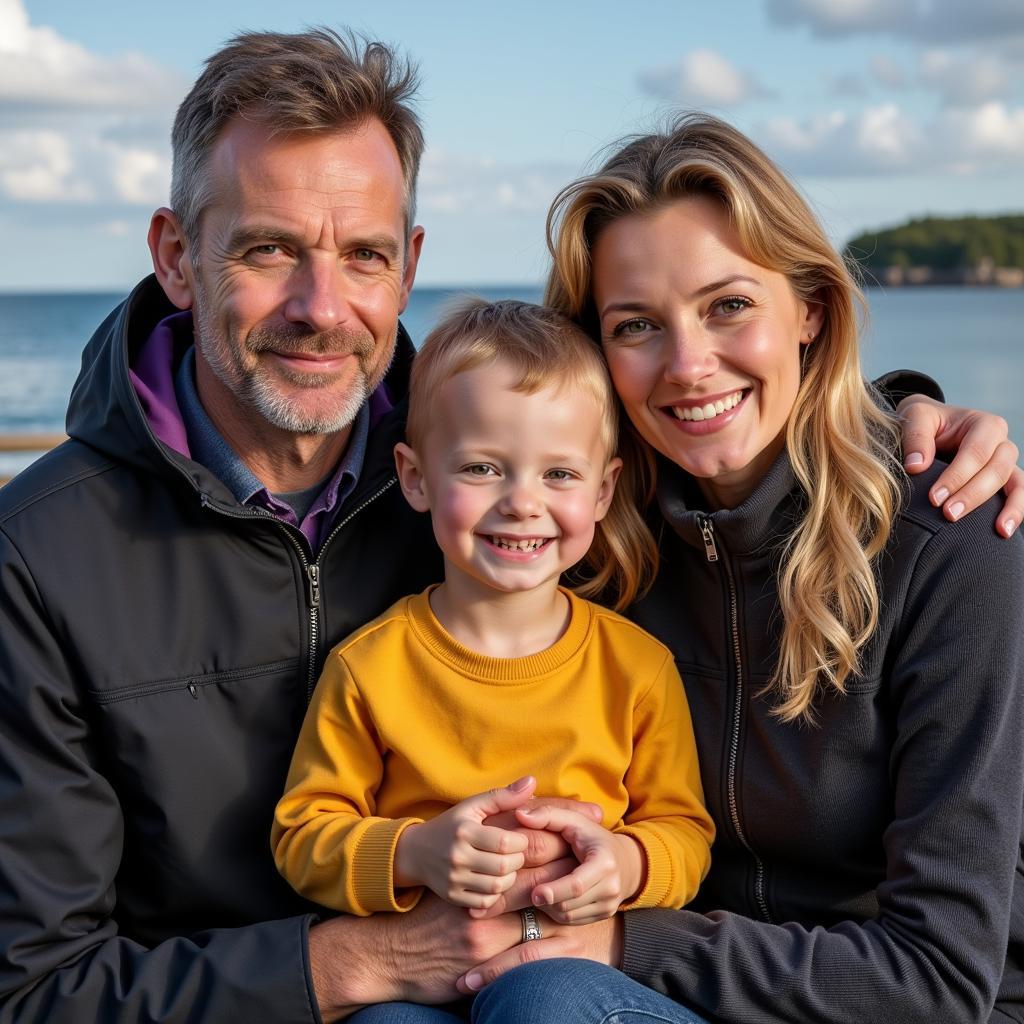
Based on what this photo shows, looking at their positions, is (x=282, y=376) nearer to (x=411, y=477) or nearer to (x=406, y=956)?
(x=411, y=477)

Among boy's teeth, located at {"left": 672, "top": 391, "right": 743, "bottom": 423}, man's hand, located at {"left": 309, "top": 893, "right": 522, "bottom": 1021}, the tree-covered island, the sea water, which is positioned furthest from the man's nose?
the tree-covered island

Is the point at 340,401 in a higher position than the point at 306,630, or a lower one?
higher

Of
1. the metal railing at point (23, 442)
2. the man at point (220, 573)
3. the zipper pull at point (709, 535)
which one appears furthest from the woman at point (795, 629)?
the metal railing at point (23, 442)

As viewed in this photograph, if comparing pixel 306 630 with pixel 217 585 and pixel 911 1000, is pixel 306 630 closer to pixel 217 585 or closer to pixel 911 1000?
pixel 217 585

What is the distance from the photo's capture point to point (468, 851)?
2293 millimetres

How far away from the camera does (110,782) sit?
2658 millimetres

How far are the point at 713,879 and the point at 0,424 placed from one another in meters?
20.8

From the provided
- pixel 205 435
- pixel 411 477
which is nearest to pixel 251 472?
pixel 205 435

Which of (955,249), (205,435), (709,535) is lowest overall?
(709,535)

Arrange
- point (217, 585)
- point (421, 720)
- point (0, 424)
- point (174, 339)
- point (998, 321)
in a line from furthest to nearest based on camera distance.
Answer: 1. point (998, 321)
2. point (0, 424)
3. point (174, 339)
4. point (217, 585)
5. point (421, 720)

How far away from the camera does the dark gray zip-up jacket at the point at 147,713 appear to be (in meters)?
2.46

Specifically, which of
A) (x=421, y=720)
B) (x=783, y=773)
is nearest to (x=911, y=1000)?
(x=783, y=773)

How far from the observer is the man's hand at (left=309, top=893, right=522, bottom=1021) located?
2436mm

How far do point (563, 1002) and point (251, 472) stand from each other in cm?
139
